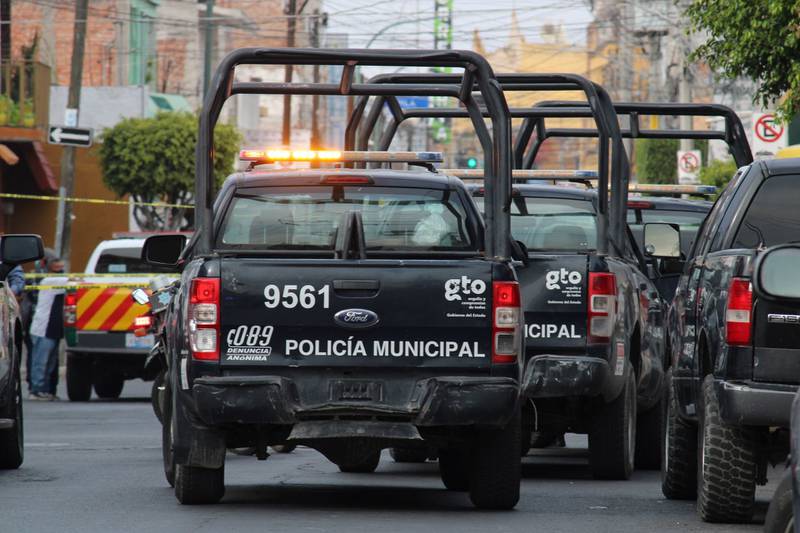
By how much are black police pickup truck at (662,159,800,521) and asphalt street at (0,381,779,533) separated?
30 centimetres

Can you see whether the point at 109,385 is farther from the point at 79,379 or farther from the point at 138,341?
the point at 138,341

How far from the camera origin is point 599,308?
12.3m

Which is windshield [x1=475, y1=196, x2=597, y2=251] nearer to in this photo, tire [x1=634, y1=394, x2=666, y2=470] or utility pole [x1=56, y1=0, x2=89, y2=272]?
tire [x1=634, y1=394, x2=666, y2=470]

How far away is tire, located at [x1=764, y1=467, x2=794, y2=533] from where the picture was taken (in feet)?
21.1

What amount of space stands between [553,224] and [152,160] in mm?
34542

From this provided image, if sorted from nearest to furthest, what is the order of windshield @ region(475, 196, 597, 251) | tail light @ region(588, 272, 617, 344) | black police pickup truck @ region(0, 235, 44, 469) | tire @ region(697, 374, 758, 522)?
tire @ region(697, 374, 758, 522) → tail light @ region(588, 272, 617, 344) → black police pickup truck @ region(0, 235, 44, 469) → windshield @ region(475, 196, 597, 251)

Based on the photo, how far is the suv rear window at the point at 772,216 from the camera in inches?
381

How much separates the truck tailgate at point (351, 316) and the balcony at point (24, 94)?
1270 inches

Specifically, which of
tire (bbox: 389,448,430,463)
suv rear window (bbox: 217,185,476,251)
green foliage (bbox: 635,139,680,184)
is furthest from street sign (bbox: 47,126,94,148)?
green foliage (bbox: 635,139,680,184)

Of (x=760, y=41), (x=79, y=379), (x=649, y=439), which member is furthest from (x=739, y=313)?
(x=79, y=379)

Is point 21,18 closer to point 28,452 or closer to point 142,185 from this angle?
A: point 142,185

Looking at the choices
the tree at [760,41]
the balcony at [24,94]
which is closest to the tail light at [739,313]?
the tree at [760,41]

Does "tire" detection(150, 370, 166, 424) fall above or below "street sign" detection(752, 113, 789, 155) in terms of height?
below

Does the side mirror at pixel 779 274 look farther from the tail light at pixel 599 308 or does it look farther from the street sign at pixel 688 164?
the street sign at pixel 688 164
